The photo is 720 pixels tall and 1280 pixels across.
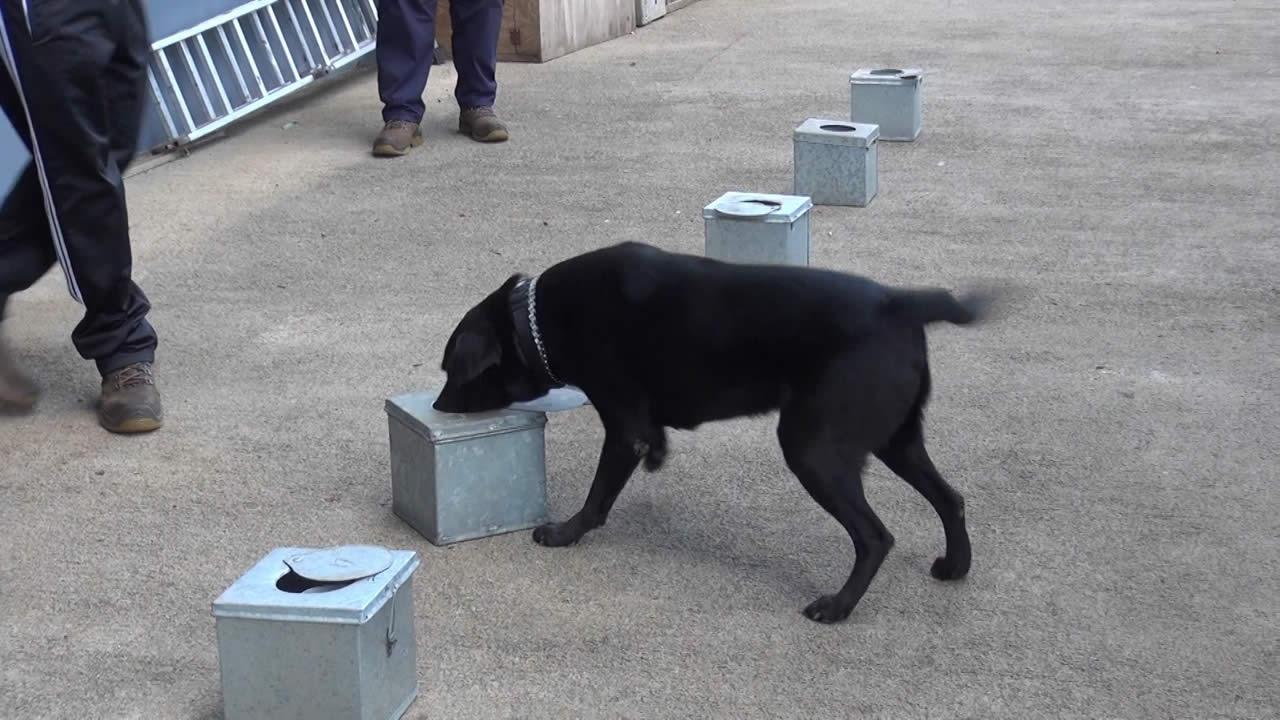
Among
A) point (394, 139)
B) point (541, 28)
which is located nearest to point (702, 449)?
point (394, 139)

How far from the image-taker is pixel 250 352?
4625 mm

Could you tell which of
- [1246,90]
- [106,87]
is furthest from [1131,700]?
[1246,90]

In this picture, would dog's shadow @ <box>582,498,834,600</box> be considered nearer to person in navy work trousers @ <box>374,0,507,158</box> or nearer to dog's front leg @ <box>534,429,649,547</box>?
dog's front leg @ <box>534,429,649,547</box>

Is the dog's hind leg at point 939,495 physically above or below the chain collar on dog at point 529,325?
below

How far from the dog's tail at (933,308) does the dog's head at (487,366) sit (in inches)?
33.3

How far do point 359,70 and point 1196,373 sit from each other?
19.3 ft

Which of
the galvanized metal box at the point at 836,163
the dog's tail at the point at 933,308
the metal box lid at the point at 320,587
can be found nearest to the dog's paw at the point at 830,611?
the dog's tail at the point at 933,308

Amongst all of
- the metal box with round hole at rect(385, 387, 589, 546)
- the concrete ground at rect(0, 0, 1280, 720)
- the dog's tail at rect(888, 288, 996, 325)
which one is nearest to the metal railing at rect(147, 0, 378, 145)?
the concrete ground at rect(0, 0, 1280, 720)

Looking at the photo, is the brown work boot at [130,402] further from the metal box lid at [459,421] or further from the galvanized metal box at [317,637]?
the galvanized metal box at [317,637]

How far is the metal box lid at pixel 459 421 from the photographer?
10.8ft

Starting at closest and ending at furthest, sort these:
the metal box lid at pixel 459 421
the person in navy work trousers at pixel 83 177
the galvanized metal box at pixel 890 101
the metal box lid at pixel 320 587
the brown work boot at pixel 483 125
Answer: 1. the metal box lid at pixel 320 587
2. the metal box lid at pixel 459 421
3. the person in navy work trousers at pixel 83 177
4. the galvanized metal box at pixel 890 101
5. the brown work boot at pixel 483 125

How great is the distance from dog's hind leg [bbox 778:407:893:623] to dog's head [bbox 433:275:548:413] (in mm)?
650

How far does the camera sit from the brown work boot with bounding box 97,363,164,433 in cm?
402

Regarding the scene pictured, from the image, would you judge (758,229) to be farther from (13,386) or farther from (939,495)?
(13,386)
